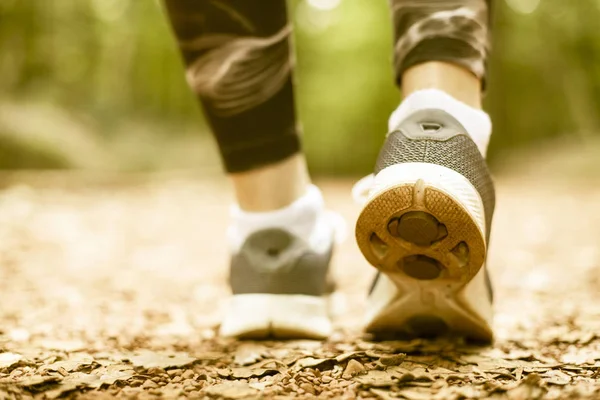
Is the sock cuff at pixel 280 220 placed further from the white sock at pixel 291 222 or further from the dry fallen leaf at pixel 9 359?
the dry fallen leaf at pixel 9 359

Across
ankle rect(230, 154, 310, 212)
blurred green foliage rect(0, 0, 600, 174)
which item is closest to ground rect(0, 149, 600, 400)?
ankle rect(230, 154, 310, 212)

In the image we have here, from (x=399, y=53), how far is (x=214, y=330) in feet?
1.83

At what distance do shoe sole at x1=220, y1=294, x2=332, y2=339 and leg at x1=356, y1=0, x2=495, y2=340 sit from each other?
0.10 metres

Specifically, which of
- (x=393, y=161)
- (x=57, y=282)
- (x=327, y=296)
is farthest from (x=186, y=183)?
(x=393, y=161)

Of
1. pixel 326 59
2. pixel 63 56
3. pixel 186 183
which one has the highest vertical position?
pixel 63 56

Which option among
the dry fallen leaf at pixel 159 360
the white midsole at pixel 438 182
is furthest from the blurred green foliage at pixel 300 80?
the white midsole at pixel 438 182

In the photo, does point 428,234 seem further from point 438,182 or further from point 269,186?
point 269,186

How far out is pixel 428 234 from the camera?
75 cm

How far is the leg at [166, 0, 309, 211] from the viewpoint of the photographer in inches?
37.1

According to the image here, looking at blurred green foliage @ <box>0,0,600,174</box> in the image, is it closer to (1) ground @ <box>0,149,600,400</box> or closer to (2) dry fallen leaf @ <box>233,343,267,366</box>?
(1) ground @ <box>0,149,600,400</box>

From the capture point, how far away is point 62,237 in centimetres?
254

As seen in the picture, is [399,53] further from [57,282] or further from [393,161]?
[57,282]

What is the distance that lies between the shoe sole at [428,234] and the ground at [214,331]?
0.28ft

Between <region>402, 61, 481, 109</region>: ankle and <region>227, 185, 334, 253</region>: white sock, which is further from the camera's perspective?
<region>227, 185, 334, 253</region>: white sock
